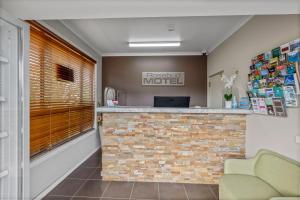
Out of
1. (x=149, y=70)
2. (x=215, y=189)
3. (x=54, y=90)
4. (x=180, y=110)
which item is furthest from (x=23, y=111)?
(x=149, y=70)

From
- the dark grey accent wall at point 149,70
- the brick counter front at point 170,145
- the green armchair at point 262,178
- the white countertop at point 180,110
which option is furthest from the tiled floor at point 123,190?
the dark grey accent wall at point 149,70

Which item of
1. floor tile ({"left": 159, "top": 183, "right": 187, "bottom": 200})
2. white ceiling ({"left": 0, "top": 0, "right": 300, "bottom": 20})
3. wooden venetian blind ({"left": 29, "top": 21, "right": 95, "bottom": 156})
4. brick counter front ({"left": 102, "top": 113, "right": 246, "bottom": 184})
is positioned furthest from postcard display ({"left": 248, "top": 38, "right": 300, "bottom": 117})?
wooden venetian blind ({"left": 29, "top": 21, "right": 95, "bottom": 156})

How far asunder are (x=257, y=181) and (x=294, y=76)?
122cm

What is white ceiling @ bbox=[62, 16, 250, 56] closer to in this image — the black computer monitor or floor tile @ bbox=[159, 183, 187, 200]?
the black computer monitor

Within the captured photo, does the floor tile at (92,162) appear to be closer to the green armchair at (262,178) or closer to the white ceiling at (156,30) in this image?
the green armchair at (262,178)

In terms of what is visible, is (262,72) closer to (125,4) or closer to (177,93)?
(125,4)

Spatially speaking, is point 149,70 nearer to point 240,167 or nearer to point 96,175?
point 96,175

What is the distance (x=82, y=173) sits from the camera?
312 centimetres

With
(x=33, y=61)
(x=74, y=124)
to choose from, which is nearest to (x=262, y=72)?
(x=33, y=61)

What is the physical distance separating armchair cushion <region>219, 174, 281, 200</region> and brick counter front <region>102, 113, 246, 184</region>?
2.48 ft

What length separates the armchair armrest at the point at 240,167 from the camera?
2.18 meters

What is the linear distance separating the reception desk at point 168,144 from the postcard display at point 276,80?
0.54 metres

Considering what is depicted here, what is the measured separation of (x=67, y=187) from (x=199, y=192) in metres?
2.01

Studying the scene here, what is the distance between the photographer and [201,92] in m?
5.03
